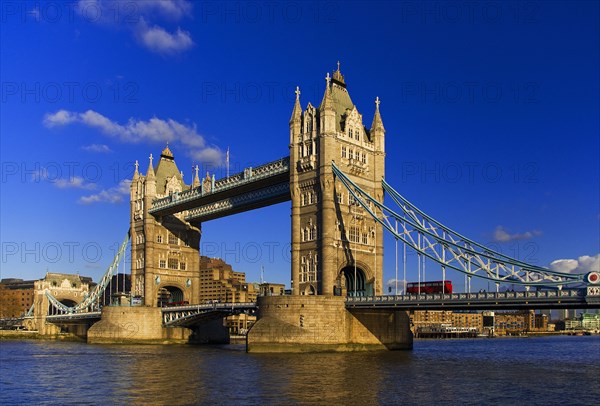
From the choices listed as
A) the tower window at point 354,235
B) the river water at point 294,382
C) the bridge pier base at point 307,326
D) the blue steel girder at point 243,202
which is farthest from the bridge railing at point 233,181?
the river water at point 294,382

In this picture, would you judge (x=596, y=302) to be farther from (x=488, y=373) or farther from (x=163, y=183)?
(x=163, y=183)

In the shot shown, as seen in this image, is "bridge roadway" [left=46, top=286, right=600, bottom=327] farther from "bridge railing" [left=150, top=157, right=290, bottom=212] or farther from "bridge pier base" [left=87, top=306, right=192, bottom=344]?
"bridge pier base" [left=87, top=306, right=192, bottom=344]

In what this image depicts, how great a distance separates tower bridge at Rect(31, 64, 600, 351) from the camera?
69500 millimetres

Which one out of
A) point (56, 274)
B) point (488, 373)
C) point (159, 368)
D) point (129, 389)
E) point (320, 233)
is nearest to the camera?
point (129, 389)

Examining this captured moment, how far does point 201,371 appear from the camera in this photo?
58969 millimetres

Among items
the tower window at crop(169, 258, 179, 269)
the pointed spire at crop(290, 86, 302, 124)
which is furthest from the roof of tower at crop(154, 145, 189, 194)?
the pointed spire at crop(290, 86, 302, 124)

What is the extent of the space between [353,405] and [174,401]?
10620mm

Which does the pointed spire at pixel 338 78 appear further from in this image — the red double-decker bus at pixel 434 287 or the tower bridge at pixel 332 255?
the red double-decker bus at pixel 434 287

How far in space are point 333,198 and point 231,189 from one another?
23099 millimetres

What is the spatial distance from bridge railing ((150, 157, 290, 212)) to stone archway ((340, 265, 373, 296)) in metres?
15.7

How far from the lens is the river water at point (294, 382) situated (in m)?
41.9

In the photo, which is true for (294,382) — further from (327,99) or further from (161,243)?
(161,243)

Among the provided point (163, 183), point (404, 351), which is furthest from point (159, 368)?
point (163, 183)

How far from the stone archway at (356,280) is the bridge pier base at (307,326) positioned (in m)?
7.00
